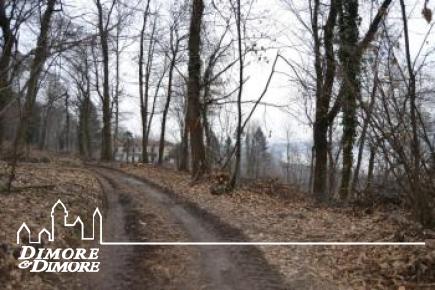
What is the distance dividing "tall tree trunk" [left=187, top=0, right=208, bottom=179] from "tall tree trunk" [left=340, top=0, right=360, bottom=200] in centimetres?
573

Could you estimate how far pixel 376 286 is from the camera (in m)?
7.08

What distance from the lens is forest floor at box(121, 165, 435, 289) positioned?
7312 mm

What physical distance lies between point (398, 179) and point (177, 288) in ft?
16.0

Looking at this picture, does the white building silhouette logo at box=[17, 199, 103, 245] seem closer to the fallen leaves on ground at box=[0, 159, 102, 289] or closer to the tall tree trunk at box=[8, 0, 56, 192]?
the fallen leaves on ground at box=[0, 159, 102, 289]

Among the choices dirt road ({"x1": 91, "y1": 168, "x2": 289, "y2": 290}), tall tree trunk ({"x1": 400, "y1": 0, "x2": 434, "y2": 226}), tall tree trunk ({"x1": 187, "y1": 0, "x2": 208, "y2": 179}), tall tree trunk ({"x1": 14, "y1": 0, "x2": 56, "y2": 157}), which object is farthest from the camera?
tall tree trunk ({"x1": 187, "y1": 0, "x2": 208, "y2": 179})

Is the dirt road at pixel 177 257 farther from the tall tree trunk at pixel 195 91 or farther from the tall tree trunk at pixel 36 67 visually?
the tall tree trunk at pixel 195 91

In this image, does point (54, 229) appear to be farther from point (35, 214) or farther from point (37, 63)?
point (37, 63)

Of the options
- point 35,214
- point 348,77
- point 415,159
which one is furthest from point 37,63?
point 415,159

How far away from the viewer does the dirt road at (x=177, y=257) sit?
7.25 meters

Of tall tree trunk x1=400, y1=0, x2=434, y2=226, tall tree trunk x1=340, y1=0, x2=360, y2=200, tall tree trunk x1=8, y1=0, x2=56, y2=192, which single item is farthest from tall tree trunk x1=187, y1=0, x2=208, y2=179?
tall tree trunk x1=400, y1=0, x2=434, y2=226

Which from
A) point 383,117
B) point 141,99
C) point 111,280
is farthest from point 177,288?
point 141,99

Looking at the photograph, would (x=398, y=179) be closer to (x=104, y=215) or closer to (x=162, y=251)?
(x=162, y=251)

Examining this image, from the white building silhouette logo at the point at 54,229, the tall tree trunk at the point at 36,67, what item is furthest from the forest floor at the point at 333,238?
the tall tree trunk at the point at 36,67

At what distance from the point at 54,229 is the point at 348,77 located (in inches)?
256
